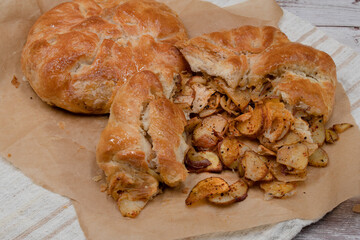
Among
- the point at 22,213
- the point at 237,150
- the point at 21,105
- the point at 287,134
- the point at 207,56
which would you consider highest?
the point at 207,56

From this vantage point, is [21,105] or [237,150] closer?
[237,150]

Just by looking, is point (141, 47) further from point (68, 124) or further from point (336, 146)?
point (336, 146)

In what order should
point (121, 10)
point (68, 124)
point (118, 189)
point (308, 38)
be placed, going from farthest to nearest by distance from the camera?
1. point (308, 38)
2. point (121, 10)
3. point (68, 124)
4. point (118, 189)

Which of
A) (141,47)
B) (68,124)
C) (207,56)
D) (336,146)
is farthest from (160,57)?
(336,146)

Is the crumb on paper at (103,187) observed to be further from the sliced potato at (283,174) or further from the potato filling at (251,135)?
the sliced potato at (283,174)

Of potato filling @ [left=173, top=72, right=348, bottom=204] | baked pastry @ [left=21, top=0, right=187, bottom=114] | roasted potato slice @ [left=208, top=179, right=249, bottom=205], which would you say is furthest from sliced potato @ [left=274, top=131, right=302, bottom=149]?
baked pastry @ [left=21, top=0, right=187, bottom=114]

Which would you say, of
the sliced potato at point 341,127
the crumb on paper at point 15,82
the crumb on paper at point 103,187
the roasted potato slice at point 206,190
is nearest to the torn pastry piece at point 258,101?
the sliced potato at point 341,127

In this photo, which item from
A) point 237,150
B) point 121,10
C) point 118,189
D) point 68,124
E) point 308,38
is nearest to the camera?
point 118,189
